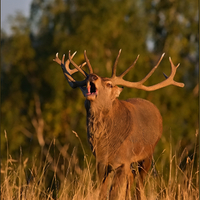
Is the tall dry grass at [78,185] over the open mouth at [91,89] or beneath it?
beneath

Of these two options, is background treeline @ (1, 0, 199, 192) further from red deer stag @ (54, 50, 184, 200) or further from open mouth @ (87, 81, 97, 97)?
open mouth @ (87, 81, 97, 97)

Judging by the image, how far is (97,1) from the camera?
2416 cm

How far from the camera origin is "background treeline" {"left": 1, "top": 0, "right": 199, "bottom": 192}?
22281 mm

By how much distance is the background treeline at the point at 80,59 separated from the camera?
73.1ft

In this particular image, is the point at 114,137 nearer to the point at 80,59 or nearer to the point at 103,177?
the point at 103,177

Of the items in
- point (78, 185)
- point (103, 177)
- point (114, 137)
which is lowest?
point (103, 177)

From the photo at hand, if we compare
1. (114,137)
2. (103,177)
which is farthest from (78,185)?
(114,137)

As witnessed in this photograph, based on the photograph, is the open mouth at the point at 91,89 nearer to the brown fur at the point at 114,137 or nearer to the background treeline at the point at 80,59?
the brown fur at the point at 114,137

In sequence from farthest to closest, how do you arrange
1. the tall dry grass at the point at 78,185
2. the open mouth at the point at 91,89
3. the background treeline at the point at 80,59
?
the background treeline at the point at 80,59, the open mouth at the point at 91,89, the tall dry grass at the point at 78,185

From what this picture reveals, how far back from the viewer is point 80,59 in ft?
69.8

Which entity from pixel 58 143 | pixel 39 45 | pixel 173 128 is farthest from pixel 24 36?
pixel 173 128

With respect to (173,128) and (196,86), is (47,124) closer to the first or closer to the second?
(173,128)

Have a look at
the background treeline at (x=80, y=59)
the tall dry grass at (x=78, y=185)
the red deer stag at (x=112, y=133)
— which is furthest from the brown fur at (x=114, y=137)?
the background treeline at (x=80, y=59)

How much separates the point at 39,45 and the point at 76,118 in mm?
6121
